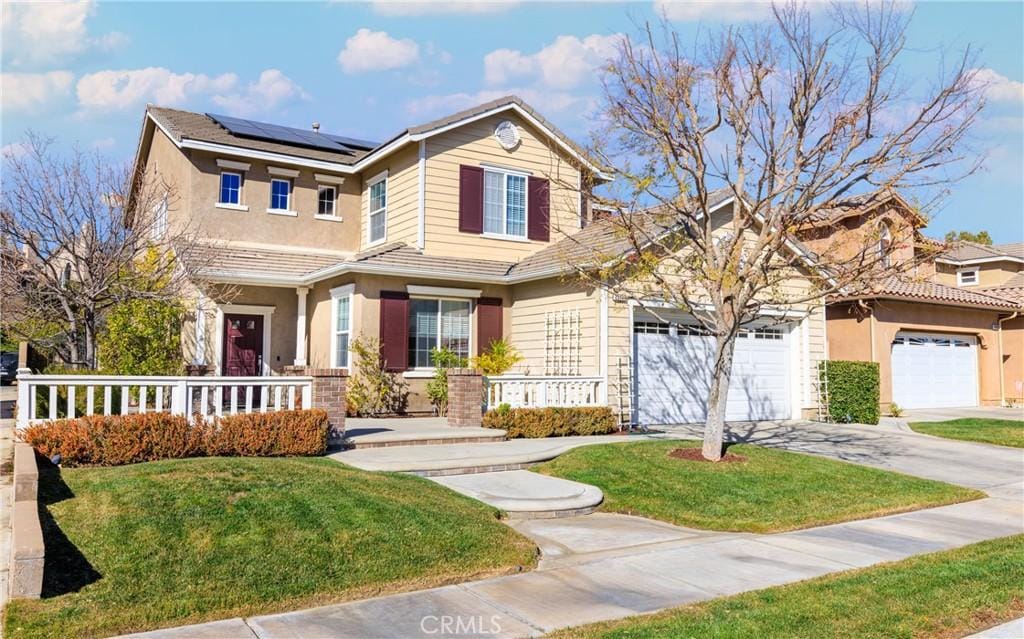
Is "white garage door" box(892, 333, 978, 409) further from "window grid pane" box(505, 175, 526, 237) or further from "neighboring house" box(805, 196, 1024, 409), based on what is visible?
"window grid pane" box(505, 175, 526, 237)

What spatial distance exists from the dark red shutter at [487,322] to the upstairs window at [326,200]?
5451 millimetres

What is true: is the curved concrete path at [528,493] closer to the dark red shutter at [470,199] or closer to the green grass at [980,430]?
the dark red shutter at [470,199]

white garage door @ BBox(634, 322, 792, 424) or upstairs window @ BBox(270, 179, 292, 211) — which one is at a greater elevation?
upstairs window @ BBox(270, 179, 292, 211)

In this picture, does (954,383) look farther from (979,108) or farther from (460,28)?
(460,28)

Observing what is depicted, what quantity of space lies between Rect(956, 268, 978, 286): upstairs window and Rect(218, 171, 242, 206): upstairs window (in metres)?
31.0

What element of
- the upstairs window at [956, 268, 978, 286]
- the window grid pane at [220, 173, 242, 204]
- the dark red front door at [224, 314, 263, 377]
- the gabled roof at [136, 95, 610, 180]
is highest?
the gabled roof at [136, 95, 610, 180]

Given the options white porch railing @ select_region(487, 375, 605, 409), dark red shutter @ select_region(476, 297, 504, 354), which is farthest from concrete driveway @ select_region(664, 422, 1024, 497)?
dark red shutter @ select_region(476, 297, 504, 354)

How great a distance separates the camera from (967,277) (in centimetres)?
3409

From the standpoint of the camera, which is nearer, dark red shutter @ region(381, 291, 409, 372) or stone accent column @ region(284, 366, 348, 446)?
stone accent column @ region(284, 366, 348, 446)

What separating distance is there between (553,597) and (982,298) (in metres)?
23.1

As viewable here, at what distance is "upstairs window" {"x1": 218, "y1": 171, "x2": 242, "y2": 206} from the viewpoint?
731 inches

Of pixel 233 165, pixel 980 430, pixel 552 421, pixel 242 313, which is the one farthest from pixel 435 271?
pixel 980 430

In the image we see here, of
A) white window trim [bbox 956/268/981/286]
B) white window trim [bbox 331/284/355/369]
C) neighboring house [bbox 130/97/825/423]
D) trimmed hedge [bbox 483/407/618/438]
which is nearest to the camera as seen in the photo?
trimmed hedge [bbox 483/407/618/438]

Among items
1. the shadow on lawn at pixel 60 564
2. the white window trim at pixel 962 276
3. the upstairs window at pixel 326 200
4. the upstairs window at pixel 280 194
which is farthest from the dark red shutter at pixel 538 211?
the white window trim at pixel 962 276
